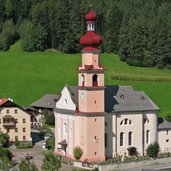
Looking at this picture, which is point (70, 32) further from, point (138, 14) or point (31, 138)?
point (31, 138)

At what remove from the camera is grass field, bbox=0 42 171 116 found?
106125 mm

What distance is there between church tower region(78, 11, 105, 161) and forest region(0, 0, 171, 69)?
5714 cm

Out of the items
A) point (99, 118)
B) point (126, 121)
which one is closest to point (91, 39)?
point (99, 118)

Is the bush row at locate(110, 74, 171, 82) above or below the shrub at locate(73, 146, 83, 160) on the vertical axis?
above

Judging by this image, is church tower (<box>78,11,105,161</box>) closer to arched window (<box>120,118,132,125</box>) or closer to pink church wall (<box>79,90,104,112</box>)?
pink church wall (<box>79,90,104,112</box>)

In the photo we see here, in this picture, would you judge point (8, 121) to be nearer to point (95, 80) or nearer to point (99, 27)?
point (95, 80)

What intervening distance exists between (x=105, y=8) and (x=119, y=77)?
3875cm

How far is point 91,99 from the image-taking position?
68.9 meters

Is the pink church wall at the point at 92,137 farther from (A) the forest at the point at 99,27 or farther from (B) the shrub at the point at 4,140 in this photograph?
(A) the forest at the point at 99,27

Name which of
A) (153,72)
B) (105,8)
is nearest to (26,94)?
(153,72)

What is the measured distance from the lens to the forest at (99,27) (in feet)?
419

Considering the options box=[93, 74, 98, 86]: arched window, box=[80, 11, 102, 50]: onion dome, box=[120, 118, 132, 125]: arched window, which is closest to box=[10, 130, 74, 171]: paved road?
box=[120, 118, 132, 125]: arched window

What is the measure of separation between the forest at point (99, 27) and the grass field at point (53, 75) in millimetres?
2350

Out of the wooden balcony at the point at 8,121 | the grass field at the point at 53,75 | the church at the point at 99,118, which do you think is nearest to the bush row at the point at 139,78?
the grass field at the point at 53,75
